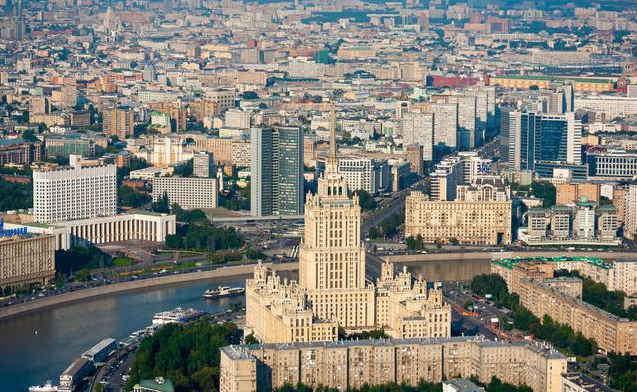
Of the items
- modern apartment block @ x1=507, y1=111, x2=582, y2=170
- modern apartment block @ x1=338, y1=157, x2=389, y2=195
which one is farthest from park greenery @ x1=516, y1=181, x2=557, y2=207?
modern apartment block @ x1=338, y1=157, x2=389, y2=195

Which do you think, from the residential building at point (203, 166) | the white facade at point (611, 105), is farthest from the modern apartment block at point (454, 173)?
the white facade at point (611, 105)

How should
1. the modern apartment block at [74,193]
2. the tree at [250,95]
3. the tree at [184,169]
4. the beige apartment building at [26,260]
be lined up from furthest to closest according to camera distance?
the tree at [250,95], the tree at [184,169], the modern apartment block at [74,193], the beige apartment building at [26,260]

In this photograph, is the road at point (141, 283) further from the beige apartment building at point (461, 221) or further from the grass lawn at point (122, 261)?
the beige apartment building at point (461, 221)

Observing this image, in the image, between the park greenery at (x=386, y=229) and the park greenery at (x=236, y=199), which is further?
the park greenery at (x=236, y=199)

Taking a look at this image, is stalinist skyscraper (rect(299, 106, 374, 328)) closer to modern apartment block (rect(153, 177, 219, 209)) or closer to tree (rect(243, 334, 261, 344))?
tree (rect(243, 334, 261, 344))

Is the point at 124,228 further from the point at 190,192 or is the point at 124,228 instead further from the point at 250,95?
the point at 250,95

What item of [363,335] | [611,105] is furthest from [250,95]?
[363,335]

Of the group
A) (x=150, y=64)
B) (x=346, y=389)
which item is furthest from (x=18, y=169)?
(x=150, y=64)

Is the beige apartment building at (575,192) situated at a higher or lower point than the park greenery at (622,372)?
higher
